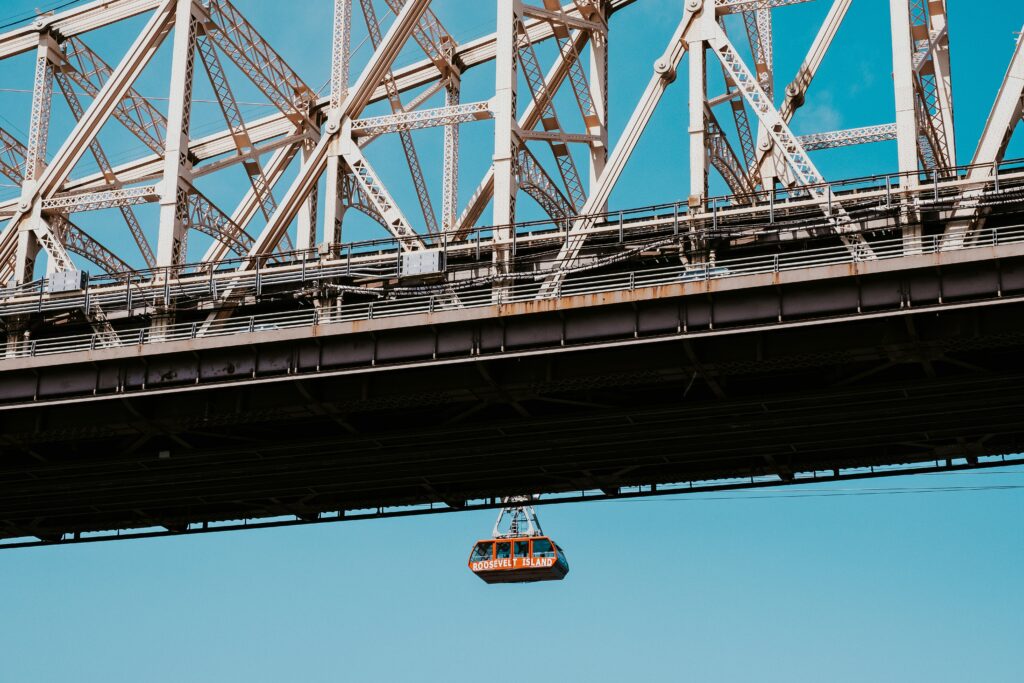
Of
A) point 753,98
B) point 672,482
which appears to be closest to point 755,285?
point 753,98

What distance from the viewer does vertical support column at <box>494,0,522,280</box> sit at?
188ft

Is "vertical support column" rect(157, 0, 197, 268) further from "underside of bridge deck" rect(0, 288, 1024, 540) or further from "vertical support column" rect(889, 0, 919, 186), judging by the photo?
"vertical support column" rect(889, 0, 919, 186)

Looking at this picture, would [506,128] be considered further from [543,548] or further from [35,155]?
[543,548]

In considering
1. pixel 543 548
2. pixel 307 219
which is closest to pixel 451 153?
pixel 307 219

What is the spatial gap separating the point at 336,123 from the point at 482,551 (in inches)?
2104

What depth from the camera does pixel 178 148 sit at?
216 ft

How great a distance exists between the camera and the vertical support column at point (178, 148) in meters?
64.6

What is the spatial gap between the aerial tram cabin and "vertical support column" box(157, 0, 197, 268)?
4988 centimetres

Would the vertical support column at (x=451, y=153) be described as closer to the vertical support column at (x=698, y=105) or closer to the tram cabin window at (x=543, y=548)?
the vertical support column at (x=698, y=105)

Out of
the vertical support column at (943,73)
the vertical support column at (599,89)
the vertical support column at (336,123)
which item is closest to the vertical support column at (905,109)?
the vertical support column at (943,73)

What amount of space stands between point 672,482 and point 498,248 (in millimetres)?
11114

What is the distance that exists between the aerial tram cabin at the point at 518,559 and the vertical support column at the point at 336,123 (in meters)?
50.5

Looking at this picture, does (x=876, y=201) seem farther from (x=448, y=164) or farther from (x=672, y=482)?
(x=448, y=164)

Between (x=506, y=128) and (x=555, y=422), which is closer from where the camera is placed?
(x=555, y=422)
